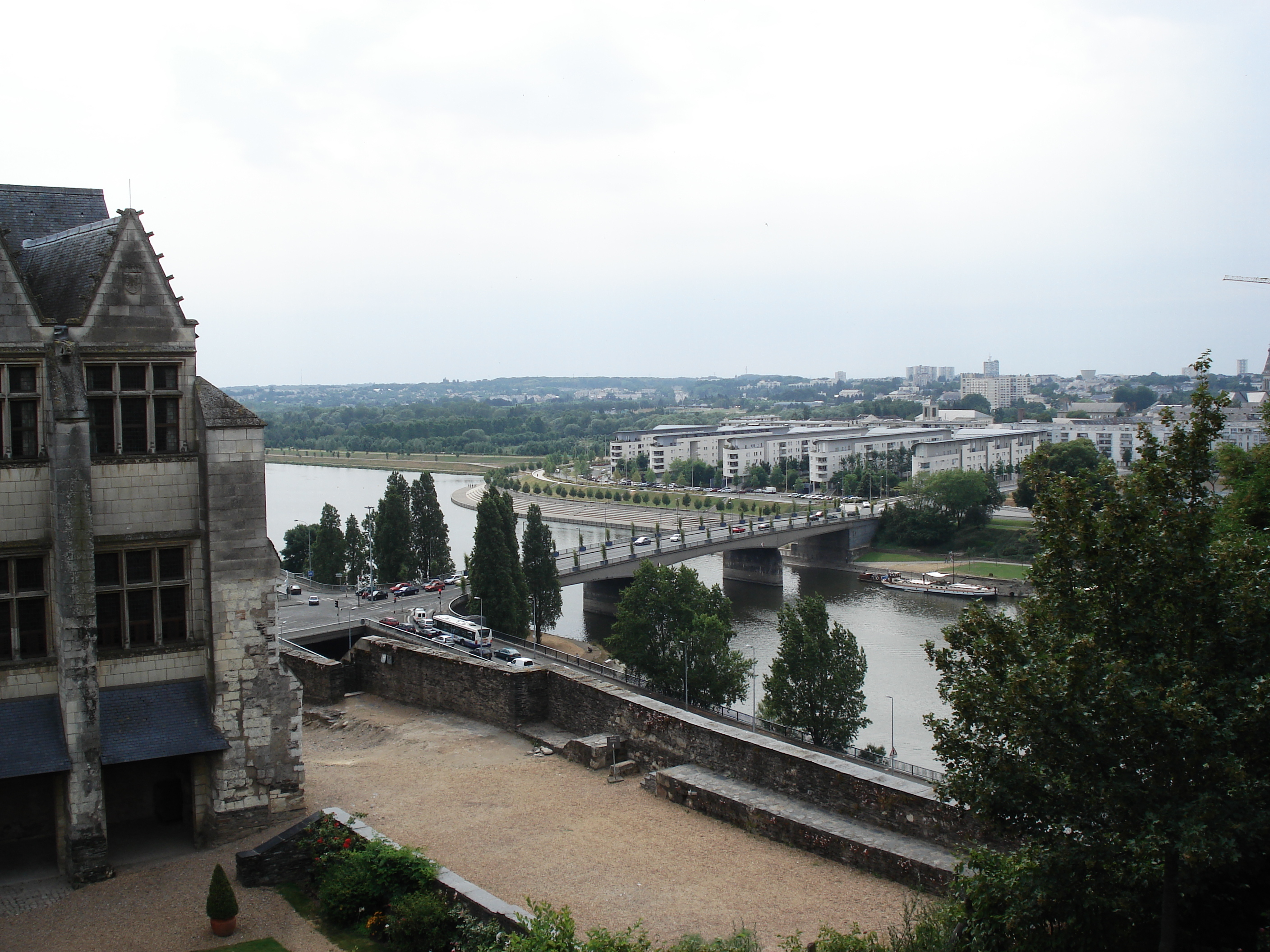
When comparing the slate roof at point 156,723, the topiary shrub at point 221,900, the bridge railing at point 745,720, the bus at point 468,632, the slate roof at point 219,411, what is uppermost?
the slate roof at point 219,411

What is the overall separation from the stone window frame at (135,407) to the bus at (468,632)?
21.3 m

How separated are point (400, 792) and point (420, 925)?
471 cm

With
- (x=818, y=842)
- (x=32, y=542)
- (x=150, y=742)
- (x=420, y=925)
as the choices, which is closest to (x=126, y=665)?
(x=150, y=742)

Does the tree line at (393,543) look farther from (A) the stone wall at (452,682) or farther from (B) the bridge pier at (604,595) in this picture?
(A) the stone wall at (452,682)

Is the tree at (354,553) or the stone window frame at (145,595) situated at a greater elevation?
the stone window frame at (145,595)

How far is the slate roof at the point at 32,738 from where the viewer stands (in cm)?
1267

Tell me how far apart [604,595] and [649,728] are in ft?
152

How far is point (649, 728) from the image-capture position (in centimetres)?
1596

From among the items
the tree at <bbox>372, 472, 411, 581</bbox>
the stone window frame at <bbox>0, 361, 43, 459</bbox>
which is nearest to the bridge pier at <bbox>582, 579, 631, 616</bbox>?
the tree at <bbox>372, 472, 411, 581</bbox>

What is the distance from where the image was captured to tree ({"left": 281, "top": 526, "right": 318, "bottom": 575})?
202ft

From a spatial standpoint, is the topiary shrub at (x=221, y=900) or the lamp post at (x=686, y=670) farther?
the lamp post at (x=686, y=670)

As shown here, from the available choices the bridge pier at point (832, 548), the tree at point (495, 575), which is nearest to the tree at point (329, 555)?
the tree at point (495, 575)

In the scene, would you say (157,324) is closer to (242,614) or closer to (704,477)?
(242,614)

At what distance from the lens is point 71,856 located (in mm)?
12867
